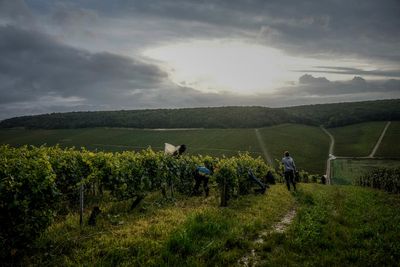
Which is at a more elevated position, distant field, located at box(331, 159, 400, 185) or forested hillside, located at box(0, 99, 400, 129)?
forested hillside, located at box(0, 99, 400, 129)

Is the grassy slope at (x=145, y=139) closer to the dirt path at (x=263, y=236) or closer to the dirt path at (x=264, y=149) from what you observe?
the dirt path at (x=264, y=149)

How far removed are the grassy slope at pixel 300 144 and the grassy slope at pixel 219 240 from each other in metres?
71.8

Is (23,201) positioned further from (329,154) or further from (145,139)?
(145,139)

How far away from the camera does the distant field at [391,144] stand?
91.1 metres

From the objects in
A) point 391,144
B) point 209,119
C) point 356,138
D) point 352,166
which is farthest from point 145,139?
point 391,144

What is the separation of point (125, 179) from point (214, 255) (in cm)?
867

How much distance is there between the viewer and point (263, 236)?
28.6ft

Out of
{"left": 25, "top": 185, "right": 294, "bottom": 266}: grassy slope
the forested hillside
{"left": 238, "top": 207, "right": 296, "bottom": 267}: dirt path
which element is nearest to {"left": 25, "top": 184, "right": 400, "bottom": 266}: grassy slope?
{"left": 25, "top": 185, "right": 294, "bottom": 266}: grassy slope

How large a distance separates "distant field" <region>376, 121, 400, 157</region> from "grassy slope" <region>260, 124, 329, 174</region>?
51.4 feet

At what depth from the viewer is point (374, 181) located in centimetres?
4469

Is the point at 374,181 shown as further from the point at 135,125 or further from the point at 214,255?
the point at 135,125

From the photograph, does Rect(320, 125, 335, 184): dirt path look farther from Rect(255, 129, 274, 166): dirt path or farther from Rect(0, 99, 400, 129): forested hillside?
Rect(0, 99, 400, 129): forested hillside

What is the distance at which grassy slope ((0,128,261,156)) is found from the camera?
3949 inches

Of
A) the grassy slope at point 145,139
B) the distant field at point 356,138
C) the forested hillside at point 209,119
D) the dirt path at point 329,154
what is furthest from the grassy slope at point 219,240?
the forested hillside at point 209,119
